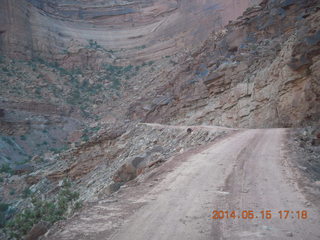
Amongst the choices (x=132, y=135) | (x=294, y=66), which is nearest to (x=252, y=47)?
(x=294, y=66)

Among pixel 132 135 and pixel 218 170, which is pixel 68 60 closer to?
pixel 132 135

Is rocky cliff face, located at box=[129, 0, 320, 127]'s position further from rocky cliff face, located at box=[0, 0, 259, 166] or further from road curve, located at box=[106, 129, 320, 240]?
road curve, located at box=[106, 129, 320, 240]

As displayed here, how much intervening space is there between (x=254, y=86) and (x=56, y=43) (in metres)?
36.9

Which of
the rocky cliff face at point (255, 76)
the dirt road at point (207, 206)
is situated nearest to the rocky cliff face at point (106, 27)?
the rocky cliff face at point (255, 76)

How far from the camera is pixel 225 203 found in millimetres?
4004

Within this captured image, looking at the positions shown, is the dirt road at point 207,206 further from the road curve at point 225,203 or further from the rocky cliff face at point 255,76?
the rocky cliff face at point 255,76

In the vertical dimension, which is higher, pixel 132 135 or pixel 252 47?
pixel 252 47

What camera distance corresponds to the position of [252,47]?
68.1ft

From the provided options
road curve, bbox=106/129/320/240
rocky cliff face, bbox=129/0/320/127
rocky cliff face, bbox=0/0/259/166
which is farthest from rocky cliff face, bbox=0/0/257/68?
road curve, bbox=106/129/320/240

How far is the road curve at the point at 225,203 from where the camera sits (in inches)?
122
